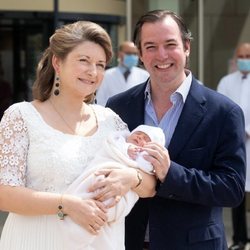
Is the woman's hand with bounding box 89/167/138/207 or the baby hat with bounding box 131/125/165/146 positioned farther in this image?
the baby hat with bounding box 131/125/165/146

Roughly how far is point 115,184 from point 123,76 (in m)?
5.04

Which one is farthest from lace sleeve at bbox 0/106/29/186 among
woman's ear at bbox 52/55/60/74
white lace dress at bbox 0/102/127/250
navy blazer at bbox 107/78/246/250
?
navy blazer at bbox 107/78/246/250

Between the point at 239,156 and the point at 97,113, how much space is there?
60 cm

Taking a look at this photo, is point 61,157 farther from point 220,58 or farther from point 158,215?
point 220,58

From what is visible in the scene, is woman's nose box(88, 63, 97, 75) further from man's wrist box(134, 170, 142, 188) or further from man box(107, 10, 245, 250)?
man's wrist box(134, 170, 142, 188)

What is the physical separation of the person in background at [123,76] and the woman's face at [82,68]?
4.44 meters

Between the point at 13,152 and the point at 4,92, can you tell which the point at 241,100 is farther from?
the point at 13,152

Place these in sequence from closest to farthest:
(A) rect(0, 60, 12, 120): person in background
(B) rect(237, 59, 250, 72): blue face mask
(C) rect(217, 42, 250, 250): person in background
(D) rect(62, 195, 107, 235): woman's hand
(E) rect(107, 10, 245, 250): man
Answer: (D) rect(62, 195, 107, 235): woman's hand → (E) rect(107, 10, 245, 250): man → (C) rect(217, 42, 250, 250): person in background → (B) rect(237, 59, 250, 72): blue face mask → (A) rect(0, 60, 12, 120): person in background

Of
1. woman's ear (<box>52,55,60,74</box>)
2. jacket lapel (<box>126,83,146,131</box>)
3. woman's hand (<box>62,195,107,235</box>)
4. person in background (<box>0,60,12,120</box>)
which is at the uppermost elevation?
person in background (<box>0,60,12,120</box>)

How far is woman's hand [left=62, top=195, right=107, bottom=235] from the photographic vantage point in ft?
7.86

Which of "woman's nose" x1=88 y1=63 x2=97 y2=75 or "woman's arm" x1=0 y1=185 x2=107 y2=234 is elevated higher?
"woman's nose" x1=88 y1=63 x2=97 y2=75

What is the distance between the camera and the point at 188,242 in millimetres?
2699

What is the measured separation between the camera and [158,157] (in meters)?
2.53

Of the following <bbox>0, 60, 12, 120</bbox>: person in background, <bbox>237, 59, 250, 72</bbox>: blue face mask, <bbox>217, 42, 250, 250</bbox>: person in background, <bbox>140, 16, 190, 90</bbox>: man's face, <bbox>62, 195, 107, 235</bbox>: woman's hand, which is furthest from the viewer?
<bbox>0, 60, 12, 120</bbox>: person in background
